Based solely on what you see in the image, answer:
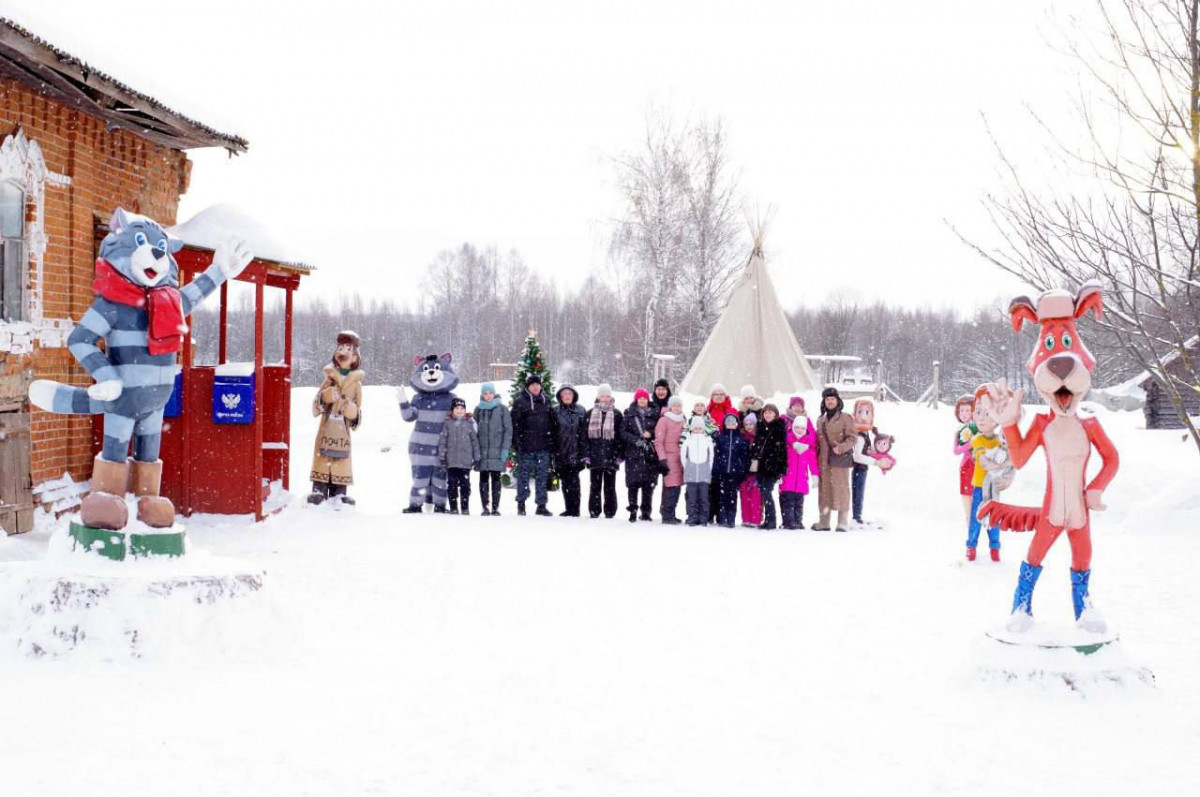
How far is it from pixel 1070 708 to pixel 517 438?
7261 millimetres

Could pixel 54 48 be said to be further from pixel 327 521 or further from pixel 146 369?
pixel 327 521

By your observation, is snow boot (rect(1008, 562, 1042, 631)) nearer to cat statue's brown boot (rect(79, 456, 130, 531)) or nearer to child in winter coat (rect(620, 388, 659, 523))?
cat statue's brown boot (rect(79, 456, 130, 531))

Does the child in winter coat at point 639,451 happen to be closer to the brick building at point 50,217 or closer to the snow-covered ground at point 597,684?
the snow-covered ground at point 597,684

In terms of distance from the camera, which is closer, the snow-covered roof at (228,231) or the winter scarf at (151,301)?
the winter scarf at (151,301)

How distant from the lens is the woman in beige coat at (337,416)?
33.1 ft

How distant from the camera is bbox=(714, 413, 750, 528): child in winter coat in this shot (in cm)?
1062

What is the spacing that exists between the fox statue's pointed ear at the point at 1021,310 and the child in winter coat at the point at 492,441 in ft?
20.6

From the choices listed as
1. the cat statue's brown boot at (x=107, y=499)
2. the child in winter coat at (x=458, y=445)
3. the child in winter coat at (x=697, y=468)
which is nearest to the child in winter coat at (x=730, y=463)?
the child in winter coat at (x=697, y=468)

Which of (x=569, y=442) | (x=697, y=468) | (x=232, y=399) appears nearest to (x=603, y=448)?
(x=569, y=442)

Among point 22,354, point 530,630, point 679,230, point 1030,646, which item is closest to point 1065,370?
point 1030,646

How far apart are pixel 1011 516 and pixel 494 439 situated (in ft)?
20.6

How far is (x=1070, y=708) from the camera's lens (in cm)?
468

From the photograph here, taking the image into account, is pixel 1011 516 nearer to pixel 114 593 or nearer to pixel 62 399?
pixel 114 593

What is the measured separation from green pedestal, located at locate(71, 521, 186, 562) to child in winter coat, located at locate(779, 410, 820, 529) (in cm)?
675
